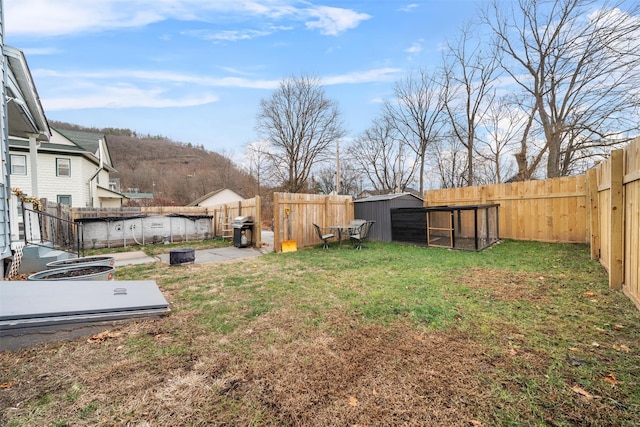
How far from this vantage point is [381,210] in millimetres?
9984

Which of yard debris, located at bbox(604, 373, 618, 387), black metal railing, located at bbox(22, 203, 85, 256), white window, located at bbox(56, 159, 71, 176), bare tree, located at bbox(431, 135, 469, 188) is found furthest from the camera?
bare tree, located at bbox(431, 135, 469, 188)

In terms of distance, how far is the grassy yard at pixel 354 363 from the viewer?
1.62 m

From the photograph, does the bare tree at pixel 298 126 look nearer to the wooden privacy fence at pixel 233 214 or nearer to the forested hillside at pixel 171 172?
the forested hillside at pixel 171 172

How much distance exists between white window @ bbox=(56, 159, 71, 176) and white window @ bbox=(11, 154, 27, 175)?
58.8 inches

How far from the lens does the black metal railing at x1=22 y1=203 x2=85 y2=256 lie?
5.95m

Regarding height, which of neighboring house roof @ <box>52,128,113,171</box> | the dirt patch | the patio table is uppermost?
neighboring house roof @ <box>52,128,113,171</box>

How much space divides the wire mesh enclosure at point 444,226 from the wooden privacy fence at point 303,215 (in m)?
2.20

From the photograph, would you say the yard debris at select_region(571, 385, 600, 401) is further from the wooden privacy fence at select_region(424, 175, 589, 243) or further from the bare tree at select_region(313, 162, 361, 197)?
the bare tree at select_region(313, 162, 361, 197)

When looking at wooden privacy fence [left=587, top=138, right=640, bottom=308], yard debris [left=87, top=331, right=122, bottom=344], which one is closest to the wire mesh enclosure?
wooden privacy fence [left=587, top=138, right=640, bottom=308]

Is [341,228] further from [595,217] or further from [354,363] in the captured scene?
[354,363]

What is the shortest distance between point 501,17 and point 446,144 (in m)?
8.16

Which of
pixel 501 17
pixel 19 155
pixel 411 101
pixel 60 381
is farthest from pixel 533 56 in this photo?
pixel 19 155

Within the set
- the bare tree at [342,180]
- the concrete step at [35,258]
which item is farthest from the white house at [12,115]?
the bare tree at [342,180]

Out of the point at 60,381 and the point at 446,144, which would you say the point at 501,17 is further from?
the point at 60,381
